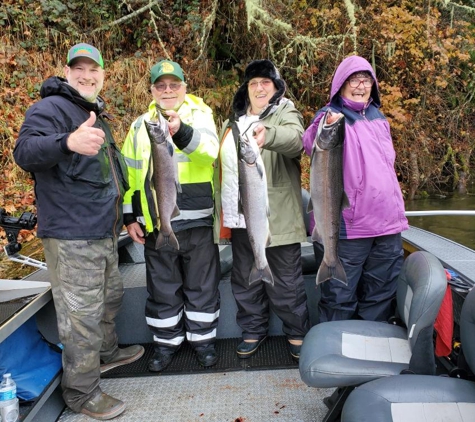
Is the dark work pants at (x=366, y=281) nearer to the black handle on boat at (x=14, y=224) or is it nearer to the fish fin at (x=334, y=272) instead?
the fish fin at (x=334, y=272)

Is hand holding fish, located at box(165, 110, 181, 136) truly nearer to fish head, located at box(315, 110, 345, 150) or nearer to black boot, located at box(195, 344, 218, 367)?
fish head, located at box(315, 110, 345, 150)

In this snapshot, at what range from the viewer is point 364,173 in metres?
2.99

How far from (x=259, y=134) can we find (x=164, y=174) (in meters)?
0.58

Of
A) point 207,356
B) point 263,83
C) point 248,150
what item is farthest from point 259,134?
point 207,356

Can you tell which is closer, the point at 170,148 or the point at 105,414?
the point at 170,148

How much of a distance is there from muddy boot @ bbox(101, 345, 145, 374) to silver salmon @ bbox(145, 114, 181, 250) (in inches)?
45.6

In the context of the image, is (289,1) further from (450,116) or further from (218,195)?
(218,195)

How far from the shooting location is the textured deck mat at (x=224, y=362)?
330cm

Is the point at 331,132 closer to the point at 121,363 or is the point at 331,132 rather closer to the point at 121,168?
the point at 121,168

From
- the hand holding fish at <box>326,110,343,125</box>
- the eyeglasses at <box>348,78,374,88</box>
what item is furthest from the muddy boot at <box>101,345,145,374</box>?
the eyeglasses at <box>348,78,374,88</box>

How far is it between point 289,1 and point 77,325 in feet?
29.8

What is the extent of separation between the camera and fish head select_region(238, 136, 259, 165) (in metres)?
2.42

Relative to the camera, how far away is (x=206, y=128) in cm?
306

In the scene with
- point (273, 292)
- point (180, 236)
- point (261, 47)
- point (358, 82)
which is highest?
point (261, 47)
